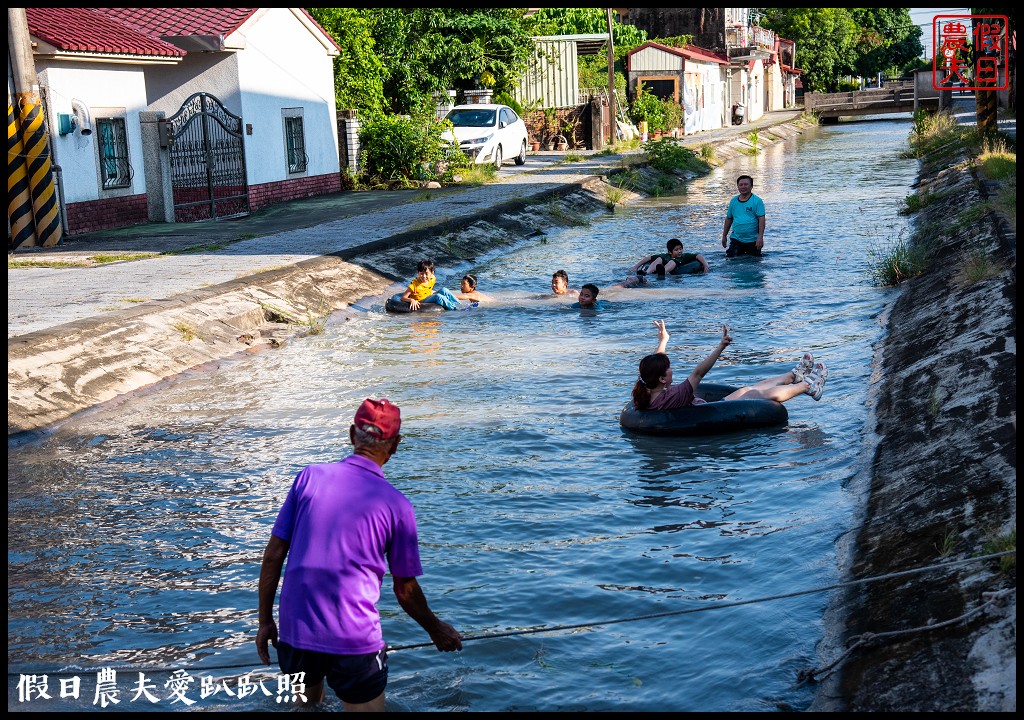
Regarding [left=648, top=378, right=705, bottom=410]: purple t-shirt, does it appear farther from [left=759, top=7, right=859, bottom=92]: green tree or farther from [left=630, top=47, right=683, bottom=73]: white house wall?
[left=759, top=7, right=859, bottom=92]: green tree

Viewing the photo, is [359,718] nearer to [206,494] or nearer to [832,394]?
[206,494]

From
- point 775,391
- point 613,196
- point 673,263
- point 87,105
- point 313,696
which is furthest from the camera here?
point 613,196

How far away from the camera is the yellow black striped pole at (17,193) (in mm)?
19047

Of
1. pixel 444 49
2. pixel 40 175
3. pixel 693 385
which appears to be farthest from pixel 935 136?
pixel 693 385

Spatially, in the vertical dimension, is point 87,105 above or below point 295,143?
above

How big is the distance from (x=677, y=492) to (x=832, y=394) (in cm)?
335

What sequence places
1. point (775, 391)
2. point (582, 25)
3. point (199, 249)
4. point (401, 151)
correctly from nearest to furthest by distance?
point (775, 391), point (199, 249), point (401, 151), point (582, 25)

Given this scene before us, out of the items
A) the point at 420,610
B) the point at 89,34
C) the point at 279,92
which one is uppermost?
the point at 89,34

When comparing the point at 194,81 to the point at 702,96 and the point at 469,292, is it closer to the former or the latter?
the point at 469,292

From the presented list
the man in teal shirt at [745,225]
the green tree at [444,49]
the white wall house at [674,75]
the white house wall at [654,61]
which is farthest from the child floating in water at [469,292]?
the white house wall at [654,61]

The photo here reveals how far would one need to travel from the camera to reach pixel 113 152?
22.9 meters

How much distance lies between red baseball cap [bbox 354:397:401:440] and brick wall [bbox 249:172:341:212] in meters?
22.7

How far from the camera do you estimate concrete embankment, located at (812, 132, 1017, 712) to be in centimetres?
490

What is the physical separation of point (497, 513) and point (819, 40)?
346 ft
